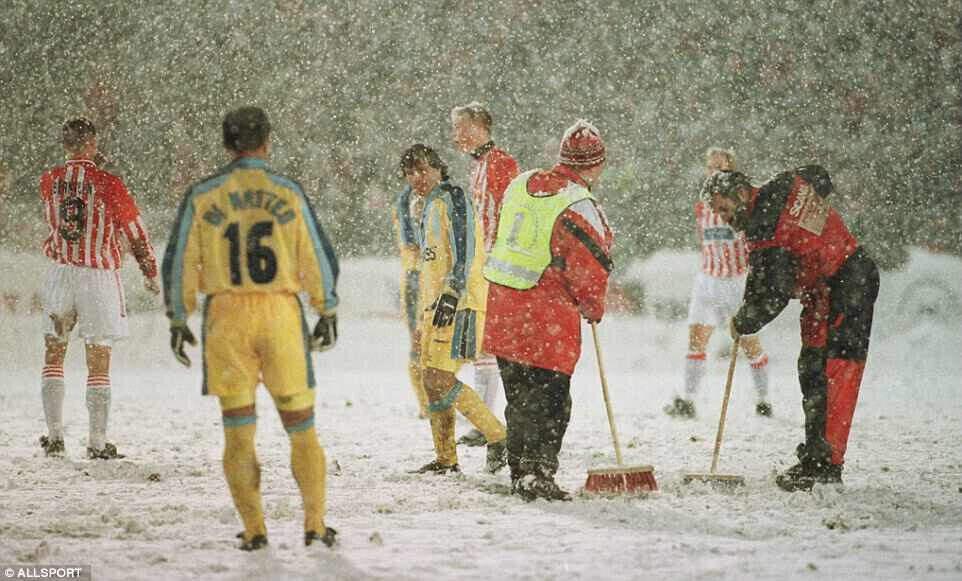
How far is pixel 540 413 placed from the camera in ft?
15.8

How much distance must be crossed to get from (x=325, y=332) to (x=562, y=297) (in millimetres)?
1319

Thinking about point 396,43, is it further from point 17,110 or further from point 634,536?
point 634,536

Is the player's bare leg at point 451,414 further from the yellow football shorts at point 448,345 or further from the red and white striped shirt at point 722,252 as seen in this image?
the red and white striped shirt at point 722,252

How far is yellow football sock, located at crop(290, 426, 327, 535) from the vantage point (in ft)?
12.3

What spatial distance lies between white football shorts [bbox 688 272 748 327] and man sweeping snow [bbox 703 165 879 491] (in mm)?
2885

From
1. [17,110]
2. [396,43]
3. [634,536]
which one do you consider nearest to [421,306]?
[634,536]

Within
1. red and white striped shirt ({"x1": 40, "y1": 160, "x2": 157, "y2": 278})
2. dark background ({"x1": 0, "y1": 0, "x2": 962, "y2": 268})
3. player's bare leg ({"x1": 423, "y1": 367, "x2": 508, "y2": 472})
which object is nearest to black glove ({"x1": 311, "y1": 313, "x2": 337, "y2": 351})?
player's bare leg ({"x1": 423, "y1": 367, "x2": 508, "y2": 472})

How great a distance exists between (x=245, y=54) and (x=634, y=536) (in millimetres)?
12190

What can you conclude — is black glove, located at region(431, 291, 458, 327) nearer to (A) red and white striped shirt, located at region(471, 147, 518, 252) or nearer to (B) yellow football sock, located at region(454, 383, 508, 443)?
(B) yellow football sock, located at region(454, 383, 508, 443)

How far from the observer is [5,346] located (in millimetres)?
13211

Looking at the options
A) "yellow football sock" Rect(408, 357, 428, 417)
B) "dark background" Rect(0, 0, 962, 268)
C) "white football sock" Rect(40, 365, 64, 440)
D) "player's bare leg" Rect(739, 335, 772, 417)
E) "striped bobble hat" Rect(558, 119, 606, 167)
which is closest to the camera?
"striped bobble hat" Rect(558, 119, 606, 167)

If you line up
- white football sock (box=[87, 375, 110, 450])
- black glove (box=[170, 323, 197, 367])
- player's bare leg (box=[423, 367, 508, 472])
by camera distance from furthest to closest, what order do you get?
1. white football sock (box=[87, 375, 110, 450])
2. player's bare leg (box=[423, 367, 508, 472])
3. black glove (box=[170, 323, 197, 367])

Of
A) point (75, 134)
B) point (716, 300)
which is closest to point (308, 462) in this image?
point (75, 134)

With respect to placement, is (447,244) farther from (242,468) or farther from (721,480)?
(242,468)
